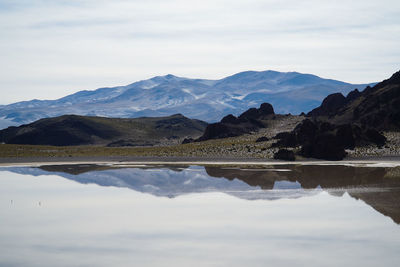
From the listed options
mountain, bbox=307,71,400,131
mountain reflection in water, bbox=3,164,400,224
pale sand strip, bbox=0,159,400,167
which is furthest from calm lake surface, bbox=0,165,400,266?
mountain, bbox=307,71,400,131

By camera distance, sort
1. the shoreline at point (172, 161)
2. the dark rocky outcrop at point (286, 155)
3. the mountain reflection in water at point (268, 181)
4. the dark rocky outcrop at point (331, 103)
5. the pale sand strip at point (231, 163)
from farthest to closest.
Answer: the dark rocky outcrop at point (331, 103)
the dark rocky outcrop at point (286, 155)
the shoreline at point (172, 161)
the pale sand strip at point (231, 163)
the mountain reflection in water at point (268, 181)

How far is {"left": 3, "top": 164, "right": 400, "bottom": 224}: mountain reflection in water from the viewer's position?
1569 inches

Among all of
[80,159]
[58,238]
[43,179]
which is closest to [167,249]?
[58,238]

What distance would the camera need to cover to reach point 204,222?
1161 inches

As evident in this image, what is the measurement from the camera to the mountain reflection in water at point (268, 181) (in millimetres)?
39844

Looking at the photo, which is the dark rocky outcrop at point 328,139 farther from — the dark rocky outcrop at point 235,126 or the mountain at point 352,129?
the dark rocky outcrop at point 235,126

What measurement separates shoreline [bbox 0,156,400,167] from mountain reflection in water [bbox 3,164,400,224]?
6.48m

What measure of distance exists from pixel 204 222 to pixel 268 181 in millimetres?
21191

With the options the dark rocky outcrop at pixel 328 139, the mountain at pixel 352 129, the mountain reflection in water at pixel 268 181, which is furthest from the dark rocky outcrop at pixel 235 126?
the mountain reflection in water at pixel 268 181

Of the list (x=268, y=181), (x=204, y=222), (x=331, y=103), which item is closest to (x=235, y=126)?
(x=331, y=103)

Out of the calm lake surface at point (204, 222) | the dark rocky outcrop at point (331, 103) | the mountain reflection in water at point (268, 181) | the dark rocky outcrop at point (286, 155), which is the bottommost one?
the calm lake surface at point (204, 222)

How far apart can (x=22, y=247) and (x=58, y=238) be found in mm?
2109

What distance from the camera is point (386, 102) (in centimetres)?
11756

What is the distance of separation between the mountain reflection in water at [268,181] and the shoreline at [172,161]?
648 cm
